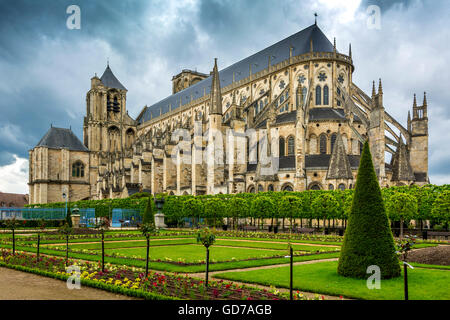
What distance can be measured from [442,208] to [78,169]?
68145mm

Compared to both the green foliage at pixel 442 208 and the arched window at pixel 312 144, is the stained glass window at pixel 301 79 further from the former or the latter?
A: the green foliage at pixel 442 208

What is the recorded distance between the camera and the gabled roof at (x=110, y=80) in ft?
294

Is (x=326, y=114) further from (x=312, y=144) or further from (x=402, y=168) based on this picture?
(x=402, y=168)

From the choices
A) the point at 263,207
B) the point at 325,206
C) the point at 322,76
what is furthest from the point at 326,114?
the point at 325,206

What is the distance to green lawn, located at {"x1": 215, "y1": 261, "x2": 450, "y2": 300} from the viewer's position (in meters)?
8.88

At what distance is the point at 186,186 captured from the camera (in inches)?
2170

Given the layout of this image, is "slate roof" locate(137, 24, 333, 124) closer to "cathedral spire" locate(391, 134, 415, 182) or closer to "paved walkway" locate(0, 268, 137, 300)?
"cathedral spire" locate(391, 134, 415, 182)

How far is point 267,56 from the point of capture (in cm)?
6119

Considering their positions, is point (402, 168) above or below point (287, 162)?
below

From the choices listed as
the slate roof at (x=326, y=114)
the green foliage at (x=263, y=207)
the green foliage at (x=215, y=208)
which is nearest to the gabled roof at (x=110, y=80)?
the slate roof at (x=326, y=114)

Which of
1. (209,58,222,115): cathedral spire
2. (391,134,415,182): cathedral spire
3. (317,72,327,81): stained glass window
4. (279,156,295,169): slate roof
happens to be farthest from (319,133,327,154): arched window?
(209,58,222,115): cathedral spire

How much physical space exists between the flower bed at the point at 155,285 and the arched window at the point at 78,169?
70239 mm
